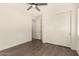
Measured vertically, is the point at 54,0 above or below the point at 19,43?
above

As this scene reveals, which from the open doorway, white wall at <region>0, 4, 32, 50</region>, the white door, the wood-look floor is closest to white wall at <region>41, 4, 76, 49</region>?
the white door

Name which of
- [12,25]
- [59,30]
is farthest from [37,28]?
[12,25]

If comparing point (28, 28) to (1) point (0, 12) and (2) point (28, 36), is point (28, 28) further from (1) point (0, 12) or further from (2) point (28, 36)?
(1) point (0, 12)

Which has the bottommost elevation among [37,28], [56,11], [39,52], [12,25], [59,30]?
[39,52]

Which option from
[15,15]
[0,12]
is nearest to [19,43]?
[15,15]

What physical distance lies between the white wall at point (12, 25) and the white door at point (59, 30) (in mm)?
1621

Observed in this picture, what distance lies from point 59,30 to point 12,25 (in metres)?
2.61

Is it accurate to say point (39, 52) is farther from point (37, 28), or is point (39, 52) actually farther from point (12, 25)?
point (37, 28)

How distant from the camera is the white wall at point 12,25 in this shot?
4352mm

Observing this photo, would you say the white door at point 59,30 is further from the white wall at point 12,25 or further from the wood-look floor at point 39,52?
the white wall at point 12,25

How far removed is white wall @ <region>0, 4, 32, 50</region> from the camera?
4.35 meters

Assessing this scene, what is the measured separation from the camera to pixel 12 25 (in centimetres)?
493

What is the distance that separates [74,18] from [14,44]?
335 centimetres

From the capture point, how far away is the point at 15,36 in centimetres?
522
